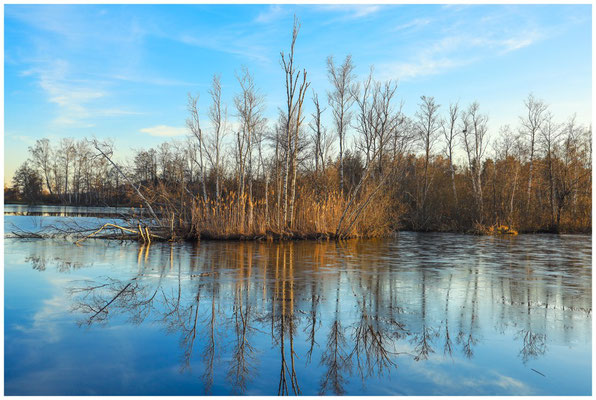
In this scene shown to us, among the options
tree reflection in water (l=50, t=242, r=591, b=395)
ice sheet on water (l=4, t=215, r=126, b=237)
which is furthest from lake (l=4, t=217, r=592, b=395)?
ice sheet on water (l=4, t=215, r=126, b=237)

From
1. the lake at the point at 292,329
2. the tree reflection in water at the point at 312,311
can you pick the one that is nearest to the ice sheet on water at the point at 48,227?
the lake at the point at 292,329

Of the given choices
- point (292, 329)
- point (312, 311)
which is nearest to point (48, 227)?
point (312, 311)

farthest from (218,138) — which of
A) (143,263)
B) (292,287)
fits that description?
(292,287)

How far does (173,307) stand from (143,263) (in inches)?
207

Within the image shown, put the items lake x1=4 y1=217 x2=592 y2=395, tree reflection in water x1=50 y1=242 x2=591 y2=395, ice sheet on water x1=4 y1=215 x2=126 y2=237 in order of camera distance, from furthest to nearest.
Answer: ice sheet on water x1=4 y1=215 x2=126 y2=237 → tree reflection in water x1=50 y1=242 x2=591 y2=395 → lake x1=4 y1=217 x2=592 y2=395

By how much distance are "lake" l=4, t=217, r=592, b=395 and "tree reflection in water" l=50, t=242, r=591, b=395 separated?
0.03 meters

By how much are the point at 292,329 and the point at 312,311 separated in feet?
3.27

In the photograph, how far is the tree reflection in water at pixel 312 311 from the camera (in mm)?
4863

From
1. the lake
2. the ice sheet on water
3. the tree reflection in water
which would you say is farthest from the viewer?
the ice sheet on water

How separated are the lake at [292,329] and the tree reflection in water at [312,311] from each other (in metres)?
0.03

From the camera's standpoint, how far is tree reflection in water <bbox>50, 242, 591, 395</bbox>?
4.86 m

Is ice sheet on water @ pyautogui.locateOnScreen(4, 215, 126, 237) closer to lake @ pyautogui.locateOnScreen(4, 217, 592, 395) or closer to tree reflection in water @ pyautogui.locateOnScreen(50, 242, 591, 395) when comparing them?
lake @ pyautogui.locateOnScreen(4, 217, 592, 395)

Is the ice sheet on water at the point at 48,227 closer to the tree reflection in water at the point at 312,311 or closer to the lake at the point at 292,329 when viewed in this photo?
the lake at the point at 292,329

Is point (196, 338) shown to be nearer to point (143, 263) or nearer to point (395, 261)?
point (143, 263)
